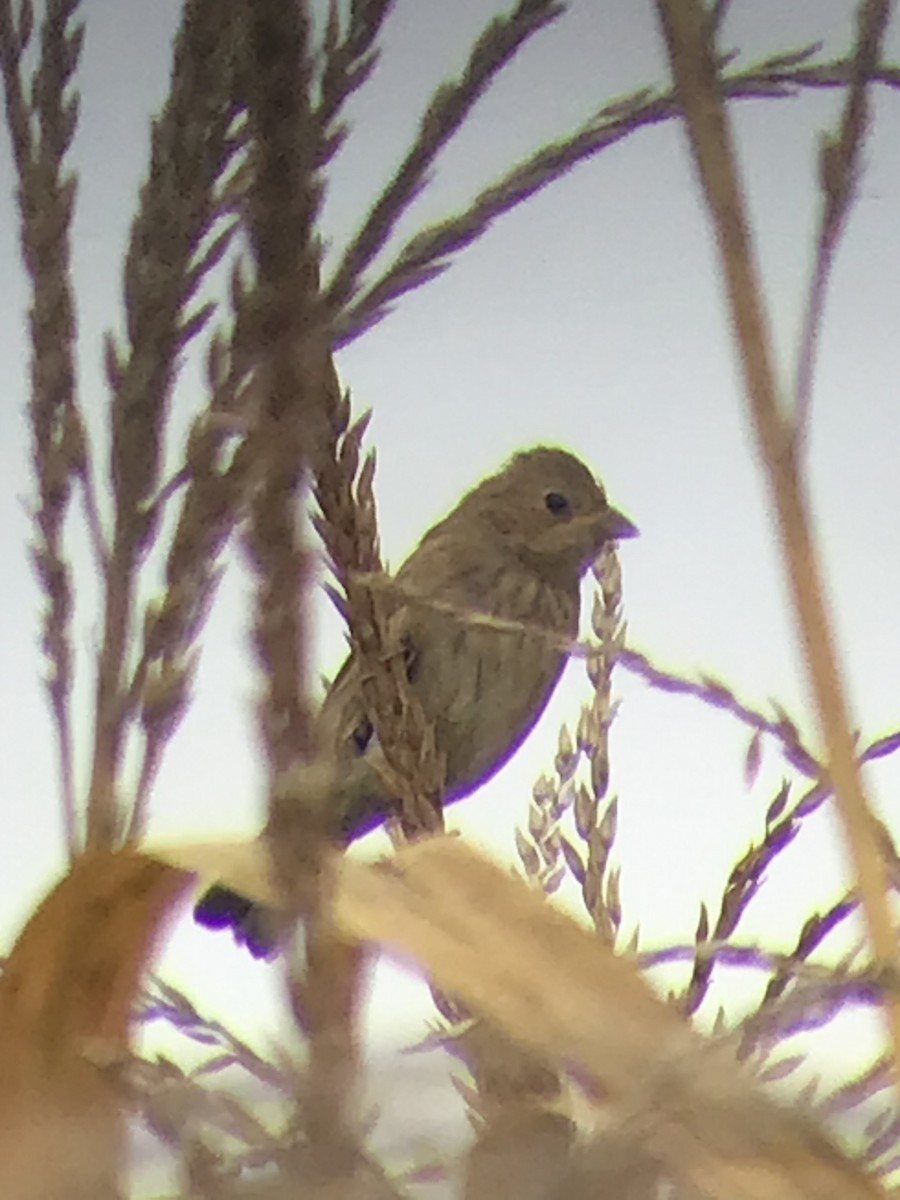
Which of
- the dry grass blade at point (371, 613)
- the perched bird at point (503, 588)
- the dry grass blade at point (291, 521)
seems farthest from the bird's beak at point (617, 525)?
the dry grass blade at point (291, 521)

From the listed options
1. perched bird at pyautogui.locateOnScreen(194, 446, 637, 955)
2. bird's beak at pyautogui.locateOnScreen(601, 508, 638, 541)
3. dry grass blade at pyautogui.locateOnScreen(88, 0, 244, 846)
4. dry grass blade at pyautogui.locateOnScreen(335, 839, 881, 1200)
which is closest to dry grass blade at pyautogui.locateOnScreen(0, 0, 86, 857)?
dry grass blade at pyautogui.locateOnScreen(88, 0, 244, 846)

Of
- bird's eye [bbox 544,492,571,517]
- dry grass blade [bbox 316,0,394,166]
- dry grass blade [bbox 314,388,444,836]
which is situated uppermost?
bird's eye [bbox 544,492,571,517]

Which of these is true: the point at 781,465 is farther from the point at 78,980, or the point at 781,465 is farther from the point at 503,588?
the point at 503,588

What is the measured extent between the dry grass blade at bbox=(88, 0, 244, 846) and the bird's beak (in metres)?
0.64

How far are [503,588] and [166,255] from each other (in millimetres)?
677

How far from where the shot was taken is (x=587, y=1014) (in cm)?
21

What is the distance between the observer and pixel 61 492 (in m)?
0.32

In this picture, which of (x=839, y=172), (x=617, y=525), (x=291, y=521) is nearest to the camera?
(x=291, y=521)

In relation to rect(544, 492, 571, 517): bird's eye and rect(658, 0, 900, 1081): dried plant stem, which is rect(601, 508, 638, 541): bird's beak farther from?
rect(658, 0, 900, 1081): dried plant stem

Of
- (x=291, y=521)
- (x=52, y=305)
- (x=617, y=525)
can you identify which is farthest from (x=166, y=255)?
(x=617, y=525)

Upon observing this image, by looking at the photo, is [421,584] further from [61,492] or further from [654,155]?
[61,492]

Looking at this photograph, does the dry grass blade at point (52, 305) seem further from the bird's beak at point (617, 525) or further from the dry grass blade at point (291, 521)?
the bird's beak at point (617, 525)

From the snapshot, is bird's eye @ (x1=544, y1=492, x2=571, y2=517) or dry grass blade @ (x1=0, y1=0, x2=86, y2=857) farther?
bird's eye @ (x1=544, y1=492, x2=571, y2=517)

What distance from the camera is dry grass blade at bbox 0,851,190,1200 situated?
237 mm
